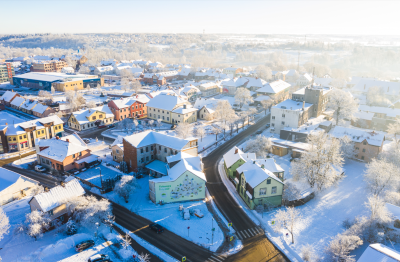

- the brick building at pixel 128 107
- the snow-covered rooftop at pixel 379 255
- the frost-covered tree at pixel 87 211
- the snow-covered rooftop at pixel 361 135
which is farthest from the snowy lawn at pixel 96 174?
the snow-covered rooftop at pixel 361 135

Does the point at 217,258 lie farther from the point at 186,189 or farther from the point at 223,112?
the point at 223,112

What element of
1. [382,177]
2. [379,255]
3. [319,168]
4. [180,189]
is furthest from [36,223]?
[382,177]

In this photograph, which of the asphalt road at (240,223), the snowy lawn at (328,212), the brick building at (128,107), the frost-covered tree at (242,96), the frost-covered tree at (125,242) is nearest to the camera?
the asphalt road at (240,223)

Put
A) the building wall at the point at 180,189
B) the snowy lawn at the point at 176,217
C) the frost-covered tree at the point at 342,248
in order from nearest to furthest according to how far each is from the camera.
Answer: the frost-covered tree at the point at 342,248 → the snowy lawn at the point at 176,217 → the building wall at the point at 180,189

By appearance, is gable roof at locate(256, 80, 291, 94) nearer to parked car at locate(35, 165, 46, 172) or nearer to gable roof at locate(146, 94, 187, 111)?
gable roof at locate(146, 94, 187, 111)

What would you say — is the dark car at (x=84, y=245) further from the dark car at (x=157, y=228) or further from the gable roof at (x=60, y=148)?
the gable roof at (x=60, y=148)

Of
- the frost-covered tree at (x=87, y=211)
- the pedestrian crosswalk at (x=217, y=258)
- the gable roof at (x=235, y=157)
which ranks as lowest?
the pedestrian crosswalk at (x=217, y=258)
